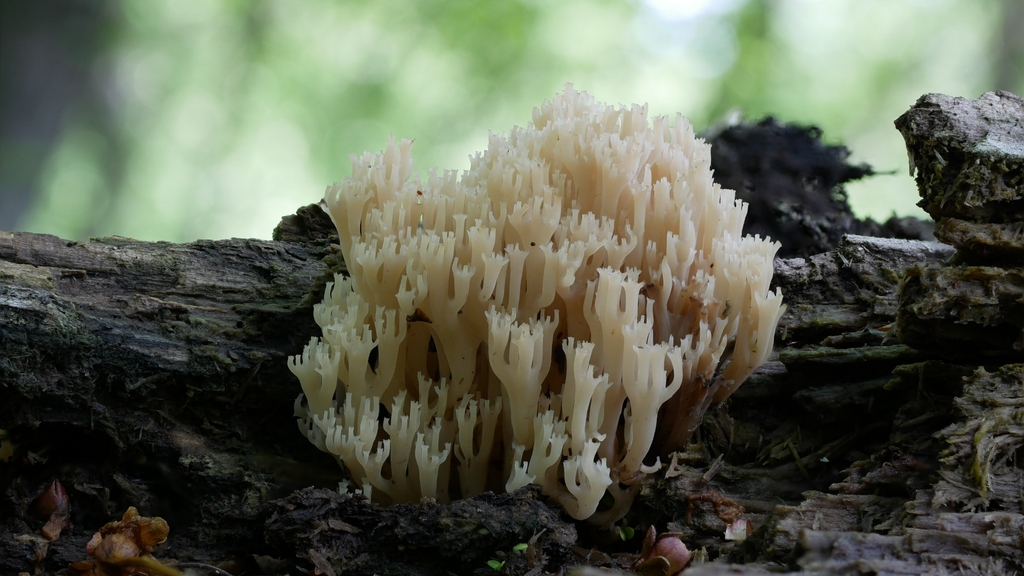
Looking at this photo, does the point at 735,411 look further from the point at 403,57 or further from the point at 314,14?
the point at 314,14

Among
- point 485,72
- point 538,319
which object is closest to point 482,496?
point 538,319

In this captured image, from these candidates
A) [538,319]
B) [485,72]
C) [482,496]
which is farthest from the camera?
[485,72]

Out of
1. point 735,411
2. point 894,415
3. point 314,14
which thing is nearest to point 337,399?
point 735,411

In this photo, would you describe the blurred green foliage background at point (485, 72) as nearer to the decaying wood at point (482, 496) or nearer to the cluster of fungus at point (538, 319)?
the decaying wood at point (482, 496)

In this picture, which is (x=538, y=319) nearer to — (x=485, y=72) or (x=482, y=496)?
(x=482, y=496)

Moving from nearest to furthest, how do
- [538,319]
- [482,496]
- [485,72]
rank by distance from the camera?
[482,496]
[538,319]
[485,72]

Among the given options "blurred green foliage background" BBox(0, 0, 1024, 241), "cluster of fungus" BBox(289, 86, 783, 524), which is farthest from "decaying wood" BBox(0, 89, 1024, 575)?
"blurred green foliage background" BBox(0, 0, 1024, 241)

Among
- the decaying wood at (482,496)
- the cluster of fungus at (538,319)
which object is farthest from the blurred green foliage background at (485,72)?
the cluster of fungus at (538,319)
